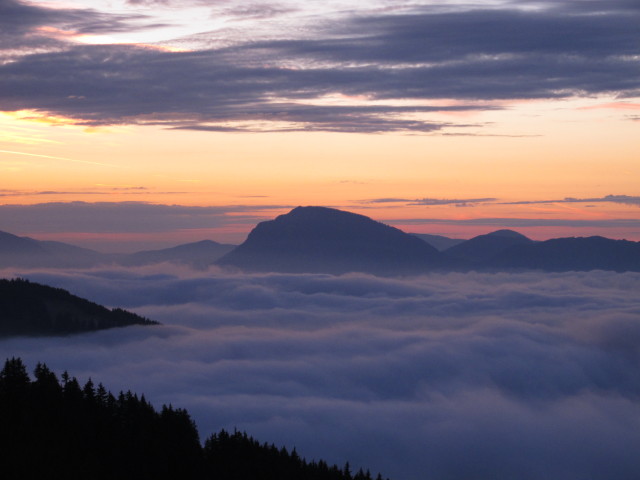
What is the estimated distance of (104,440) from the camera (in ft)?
281

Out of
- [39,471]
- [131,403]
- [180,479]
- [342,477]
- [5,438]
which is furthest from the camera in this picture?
[342,477]

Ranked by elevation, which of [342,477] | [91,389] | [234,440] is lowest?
[342,477]

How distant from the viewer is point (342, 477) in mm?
102688

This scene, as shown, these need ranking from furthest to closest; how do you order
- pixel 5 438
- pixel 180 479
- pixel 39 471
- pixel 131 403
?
pixel 131 403 < pixel 180 479 < pixel 5 438 < pixel 39 471

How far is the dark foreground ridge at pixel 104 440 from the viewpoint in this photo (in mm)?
76938

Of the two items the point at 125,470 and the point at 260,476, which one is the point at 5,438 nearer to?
the point at 125,470

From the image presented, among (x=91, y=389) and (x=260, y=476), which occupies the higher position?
(x=91, y=389)

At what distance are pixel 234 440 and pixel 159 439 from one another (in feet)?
41.0

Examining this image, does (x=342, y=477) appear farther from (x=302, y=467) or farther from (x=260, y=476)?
(x=260, y=476)

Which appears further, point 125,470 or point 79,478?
point 125,470

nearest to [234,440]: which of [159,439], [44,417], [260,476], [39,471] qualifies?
[260,476]

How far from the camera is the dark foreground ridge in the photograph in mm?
76938

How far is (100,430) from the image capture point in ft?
285

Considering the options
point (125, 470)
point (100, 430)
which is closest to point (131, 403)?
point (100, 430)
